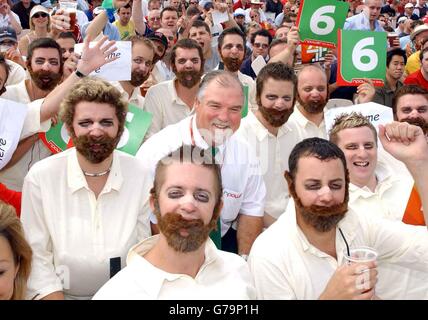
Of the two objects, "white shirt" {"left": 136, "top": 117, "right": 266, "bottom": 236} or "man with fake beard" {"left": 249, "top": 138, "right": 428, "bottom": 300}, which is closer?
"man with fake beard" {"left": 249, "top": 138, "right": 428, "bottom": 300}

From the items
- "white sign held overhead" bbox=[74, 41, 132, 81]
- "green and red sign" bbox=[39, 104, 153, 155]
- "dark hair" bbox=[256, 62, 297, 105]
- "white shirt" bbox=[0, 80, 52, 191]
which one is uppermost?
"white sign held overhead" bbox=[74, 41, 132, 81]

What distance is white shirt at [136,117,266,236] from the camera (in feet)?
12.0

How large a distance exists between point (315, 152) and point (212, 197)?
0.59 m

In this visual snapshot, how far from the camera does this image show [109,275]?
2.91 metres

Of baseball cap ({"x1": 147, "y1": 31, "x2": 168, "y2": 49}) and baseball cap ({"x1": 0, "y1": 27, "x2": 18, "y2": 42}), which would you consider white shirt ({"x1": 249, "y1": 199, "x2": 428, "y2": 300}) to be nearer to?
baseball cap ({"x1": 147, "y1": 31, "x2": 168, "y2": 49})

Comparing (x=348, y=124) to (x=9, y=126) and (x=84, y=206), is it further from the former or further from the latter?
(x=9, y=126)

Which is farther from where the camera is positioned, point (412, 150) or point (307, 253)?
point (307, 253)

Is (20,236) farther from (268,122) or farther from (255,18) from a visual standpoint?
(255,18)

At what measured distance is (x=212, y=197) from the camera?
2453mm

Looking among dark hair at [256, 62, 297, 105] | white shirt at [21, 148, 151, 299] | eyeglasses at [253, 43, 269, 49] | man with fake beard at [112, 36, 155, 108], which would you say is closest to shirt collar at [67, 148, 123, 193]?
white shirt at [21, 148, 151, 299]

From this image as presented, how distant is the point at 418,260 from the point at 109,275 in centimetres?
152

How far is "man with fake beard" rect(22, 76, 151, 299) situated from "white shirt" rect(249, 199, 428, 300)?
28.9 inches

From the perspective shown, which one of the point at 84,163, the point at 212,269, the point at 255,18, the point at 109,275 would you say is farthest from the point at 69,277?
the point at 255,18

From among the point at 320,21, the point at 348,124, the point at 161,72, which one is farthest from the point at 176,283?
the point at 161,72
